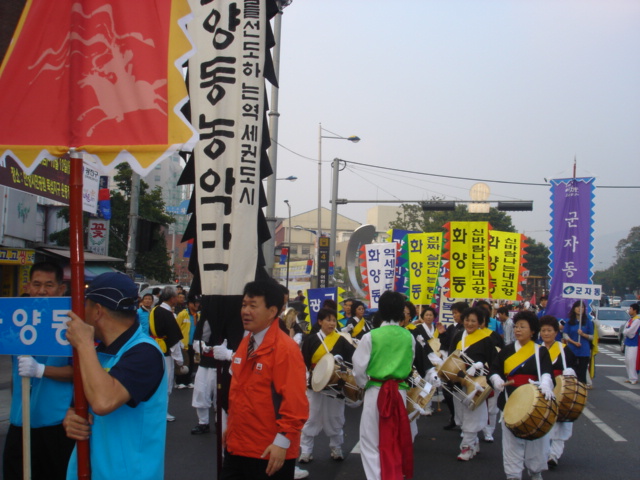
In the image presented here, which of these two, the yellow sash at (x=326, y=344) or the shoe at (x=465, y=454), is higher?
the yellow sash at (x=326, y=344)

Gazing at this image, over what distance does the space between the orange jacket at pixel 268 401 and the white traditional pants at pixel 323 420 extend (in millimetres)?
3713

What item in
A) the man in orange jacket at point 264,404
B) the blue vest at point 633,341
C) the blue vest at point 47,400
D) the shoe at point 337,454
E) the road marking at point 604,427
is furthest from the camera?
the blue vest at point 633,341

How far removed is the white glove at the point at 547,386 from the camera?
6.33 m

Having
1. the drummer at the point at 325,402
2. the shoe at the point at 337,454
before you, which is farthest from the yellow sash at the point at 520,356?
the shoe at the point at 337,454

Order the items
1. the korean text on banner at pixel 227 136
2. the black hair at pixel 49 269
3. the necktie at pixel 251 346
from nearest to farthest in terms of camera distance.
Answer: the necktie at pixel 251 346 < the black hair at pixel 49 269 < the korean text on banner at pixel 227 136

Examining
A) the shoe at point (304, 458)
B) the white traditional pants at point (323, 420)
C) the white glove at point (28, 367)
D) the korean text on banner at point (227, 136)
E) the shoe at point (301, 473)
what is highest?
the korean text on banner at point (227, 136)

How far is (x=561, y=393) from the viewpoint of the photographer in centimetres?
681

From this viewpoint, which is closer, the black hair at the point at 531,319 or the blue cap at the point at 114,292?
the blue cap at the point at 114,292

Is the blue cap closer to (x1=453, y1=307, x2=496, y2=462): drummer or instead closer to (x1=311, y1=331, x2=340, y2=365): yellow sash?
(x1=311, y1=331, x2=340, y2=365): yellow sash

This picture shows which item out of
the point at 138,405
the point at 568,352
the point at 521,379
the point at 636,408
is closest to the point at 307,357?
the point at 521,379

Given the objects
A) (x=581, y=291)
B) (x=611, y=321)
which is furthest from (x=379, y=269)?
(x=611, y=321)

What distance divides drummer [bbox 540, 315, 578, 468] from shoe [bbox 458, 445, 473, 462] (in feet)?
3.06

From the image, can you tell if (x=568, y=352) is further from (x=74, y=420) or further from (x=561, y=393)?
(x=74, y=420)

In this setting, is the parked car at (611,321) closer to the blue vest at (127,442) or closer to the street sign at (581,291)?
the street sign at (581,291)
